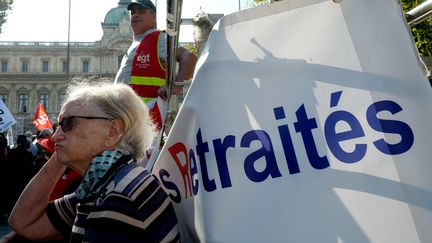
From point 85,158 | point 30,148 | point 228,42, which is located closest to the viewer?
point 228,42

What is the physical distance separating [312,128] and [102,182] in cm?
57

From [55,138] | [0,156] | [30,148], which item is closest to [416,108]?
[55,138]

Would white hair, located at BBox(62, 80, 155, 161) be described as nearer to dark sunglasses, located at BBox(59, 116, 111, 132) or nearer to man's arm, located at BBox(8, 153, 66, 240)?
dark sunglasses, located at BBox(59, 116, 111, 132)

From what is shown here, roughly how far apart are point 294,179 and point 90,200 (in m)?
0.55

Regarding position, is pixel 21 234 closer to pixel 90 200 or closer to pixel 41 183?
pixel 41 183

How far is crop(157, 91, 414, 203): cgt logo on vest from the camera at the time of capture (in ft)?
3.23

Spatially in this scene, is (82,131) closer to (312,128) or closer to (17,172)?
(312,128)

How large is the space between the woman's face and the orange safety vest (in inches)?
42.1

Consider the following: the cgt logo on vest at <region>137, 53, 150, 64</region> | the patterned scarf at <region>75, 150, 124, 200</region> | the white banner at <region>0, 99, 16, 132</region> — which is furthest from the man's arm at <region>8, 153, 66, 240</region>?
the white banner at <region>0, 99, 16, 132</region>

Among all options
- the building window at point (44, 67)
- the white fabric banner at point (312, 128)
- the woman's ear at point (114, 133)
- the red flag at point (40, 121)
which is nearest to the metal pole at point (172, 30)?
the woman's ear at point (114, 133)

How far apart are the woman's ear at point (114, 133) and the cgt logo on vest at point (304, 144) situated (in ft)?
1.02

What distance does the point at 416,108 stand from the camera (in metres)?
0.96

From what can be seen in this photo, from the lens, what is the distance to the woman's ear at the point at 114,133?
1.49 meters

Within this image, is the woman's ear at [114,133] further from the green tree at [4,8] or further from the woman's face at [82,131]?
the green tree at [4,8]
